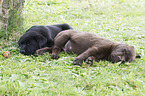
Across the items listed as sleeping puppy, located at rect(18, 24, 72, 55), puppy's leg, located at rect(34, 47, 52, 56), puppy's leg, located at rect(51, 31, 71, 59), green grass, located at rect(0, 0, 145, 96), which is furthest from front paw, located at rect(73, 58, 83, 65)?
sleeping puppy, located at rect(18, 24, 72, 55)

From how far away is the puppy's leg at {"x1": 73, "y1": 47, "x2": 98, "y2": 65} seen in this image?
4.81 metres

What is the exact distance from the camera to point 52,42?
597cm

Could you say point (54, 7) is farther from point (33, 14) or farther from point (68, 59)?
point (68, 59)

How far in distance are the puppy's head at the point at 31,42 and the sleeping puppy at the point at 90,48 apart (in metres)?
0.46

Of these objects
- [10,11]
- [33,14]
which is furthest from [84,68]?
[33,14]

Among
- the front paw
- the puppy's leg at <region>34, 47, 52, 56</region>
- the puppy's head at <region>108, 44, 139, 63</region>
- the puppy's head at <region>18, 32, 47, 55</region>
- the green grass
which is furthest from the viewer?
the puppy's leg at <region>34, 47, 52, 56</region>

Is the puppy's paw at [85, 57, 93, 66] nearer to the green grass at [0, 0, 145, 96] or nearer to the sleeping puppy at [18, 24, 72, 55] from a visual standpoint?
the green grass at [0, 0, 145, 96]

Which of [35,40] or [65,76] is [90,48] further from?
[35,40]

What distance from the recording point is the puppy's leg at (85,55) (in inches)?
189

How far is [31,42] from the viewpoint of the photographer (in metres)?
5.43

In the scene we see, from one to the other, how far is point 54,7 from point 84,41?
21.8ft

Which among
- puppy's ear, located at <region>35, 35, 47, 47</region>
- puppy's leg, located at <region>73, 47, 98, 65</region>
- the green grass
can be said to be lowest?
the green grass

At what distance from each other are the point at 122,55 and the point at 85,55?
1018 mm

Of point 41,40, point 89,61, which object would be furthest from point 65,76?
point 41,40
